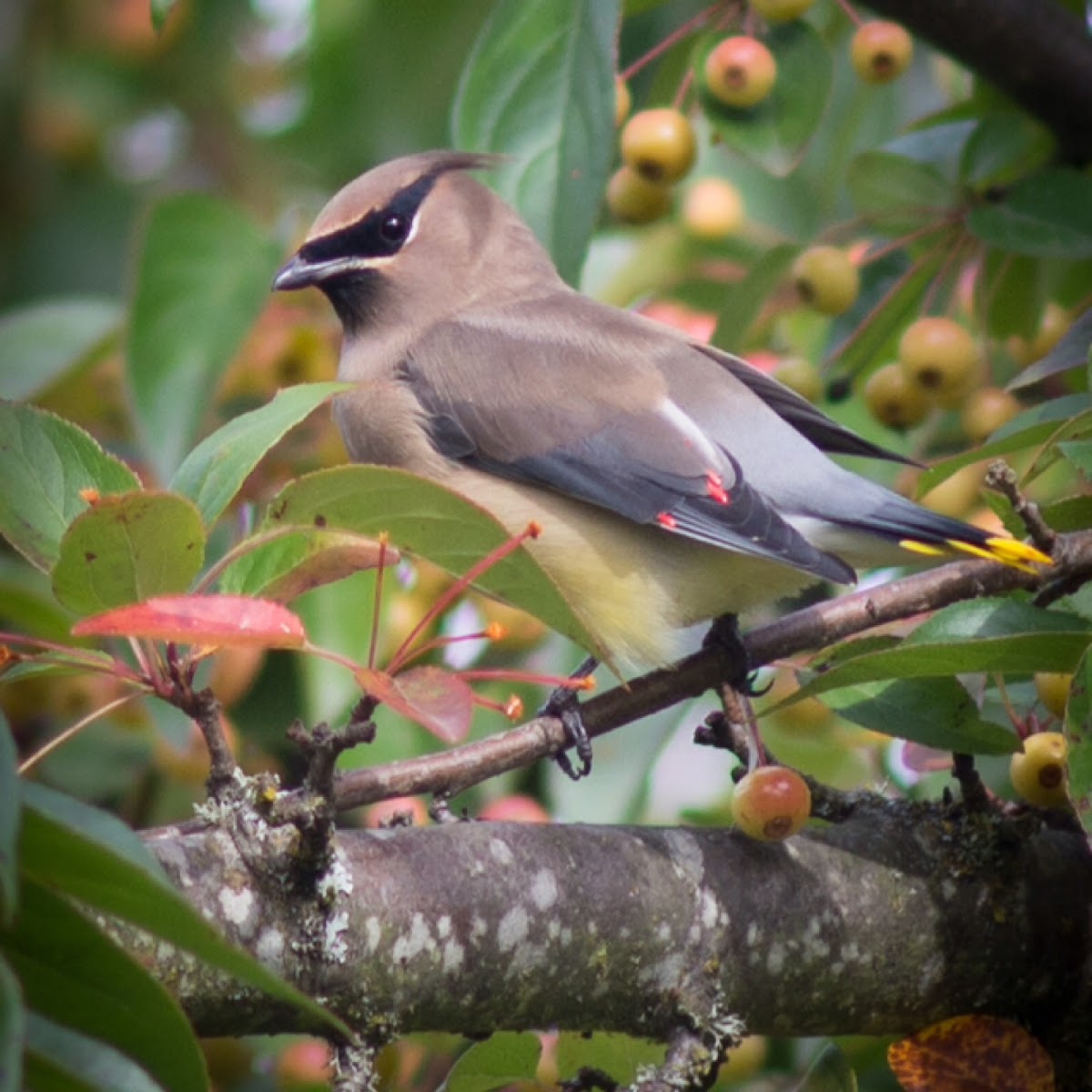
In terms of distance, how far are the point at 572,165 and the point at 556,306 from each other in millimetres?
685

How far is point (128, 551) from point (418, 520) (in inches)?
11.8

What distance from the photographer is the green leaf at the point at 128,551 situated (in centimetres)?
192

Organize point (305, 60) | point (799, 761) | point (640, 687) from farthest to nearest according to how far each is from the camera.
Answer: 1. point (305, 60)
2. point (799, 761)
3. point (640, 687)

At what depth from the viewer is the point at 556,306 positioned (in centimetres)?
396

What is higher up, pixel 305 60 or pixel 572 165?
pixel 305 60

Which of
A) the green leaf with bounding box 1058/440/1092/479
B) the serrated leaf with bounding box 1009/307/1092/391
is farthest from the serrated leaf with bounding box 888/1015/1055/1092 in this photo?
the serrated leaf with bounding box 1009/307/1092/391

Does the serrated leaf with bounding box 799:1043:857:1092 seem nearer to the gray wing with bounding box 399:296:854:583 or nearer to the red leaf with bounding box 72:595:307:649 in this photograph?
the gray wing with bounding box 399:296:854:583

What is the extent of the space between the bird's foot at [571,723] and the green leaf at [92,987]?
105 centimetres

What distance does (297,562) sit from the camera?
218 centimetres

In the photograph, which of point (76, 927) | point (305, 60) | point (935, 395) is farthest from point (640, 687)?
point (305, 60)

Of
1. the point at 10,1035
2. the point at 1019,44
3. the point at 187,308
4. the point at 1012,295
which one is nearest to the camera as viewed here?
the point at 10,1035

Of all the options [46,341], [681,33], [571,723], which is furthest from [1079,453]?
[46,341]

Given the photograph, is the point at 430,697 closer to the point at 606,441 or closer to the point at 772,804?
the point at 772,804

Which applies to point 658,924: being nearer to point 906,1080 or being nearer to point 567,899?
point 567,899
